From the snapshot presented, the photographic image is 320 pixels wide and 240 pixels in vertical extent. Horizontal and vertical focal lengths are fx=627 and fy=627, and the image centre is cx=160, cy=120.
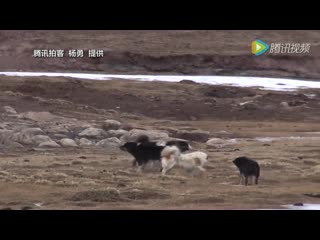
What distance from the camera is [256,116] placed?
34656 millimetres

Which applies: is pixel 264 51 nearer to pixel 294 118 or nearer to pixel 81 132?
pixel 294 118

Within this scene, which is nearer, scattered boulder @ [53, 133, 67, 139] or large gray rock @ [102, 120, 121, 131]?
scattered boulder @ [53, 133, 67, 139]

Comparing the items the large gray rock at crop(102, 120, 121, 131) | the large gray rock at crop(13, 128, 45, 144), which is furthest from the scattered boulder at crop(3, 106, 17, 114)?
the large gray rock at crop(102, 120, 121, 131)

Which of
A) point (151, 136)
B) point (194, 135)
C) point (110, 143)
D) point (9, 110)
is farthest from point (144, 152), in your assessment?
point (9, 110)

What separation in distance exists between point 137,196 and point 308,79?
Result: 31063mm

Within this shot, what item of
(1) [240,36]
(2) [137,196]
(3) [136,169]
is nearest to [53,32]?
(1) [240,36]

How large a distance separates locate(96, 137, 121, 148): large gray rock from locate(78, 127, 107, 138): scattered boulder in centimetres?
100

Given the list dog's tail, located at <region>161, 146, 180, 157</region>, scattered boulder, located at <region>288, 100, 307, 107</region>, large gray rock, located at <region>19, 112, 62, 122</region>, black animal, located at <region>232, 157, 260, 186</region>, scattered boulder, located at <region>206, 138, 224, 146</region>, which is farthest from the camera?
scattered boulder, located at <region>288, 100, 307, 107</region>

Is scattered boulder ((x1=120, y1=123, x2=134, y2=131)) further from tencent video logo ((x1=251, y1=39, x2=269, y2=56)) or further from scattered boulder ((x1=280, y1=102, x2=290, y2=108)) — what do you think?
tencent video logo ((x1=251, y1=39, x2=269, y2=56))

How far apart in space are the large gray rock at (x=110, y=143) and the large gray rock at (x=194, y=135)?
3.12m

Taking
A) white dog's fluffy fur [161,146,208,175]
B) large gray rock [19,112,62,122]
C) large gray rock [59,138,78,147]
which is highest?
large gray rock [19,112,62,122]

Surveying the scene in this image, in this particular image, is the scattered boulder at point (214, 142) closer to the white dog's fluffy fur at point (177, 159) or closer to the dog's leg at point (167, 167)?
the white dog's fluffy fur at point (177, 159)

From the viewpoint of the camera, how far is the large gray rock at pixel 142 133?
84.8ft

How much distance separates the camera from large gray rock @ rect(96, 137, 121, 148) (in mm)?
25250
